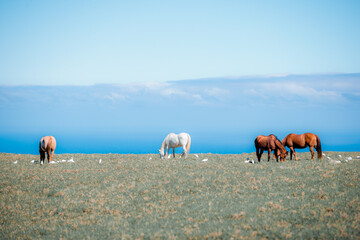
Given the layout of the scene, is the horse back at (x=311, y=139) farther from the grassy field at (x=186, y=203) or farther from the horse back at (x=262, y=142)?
the grassy field at (x=186, y=203)

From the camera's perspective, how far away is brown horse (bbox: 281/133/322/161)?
92.8 feet

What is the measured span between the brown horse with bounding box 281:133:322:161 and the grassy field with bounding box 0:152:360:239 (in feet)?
17.3

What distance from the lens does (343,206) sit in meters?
14.2

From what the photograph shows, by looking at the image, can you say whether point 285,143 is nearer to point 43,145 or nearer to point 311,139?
point 311,139

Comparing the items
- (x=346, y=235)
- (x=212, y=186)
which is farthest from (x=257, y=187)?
(x=346, y=235)

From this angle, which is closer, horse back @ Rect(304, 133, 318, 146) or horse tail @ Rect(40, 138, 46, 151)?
horse back @ Rect(304, 133, 318, 146)

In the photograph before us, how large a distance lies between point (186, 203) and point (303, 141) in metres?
16.5

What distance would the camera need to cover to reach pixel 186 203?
16469mm

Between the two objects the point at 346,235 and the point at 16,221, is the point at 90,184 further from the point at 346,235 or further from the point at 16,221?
the point at 346,235

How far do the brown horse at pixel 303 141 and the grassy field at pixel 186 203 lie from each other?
5274 mm

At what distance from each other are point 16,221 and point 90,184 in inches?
222

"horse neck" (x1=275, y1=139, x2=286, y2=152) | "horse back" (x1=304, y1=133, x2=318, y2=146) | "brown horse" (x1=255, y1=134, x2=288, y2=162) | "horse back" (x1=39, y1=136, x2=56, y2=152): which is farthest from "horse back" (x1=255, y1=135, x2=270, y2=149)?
"horse back" (x1=39, y1=136, x2=56, y2=152)

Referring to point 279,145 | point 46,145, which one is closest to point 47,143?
point 46,145

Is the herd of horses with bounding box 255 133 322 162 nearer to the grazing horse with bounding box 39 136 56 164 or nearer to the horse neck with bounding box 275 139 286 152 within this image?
the horse neck with bounding box 275 139 286 152
